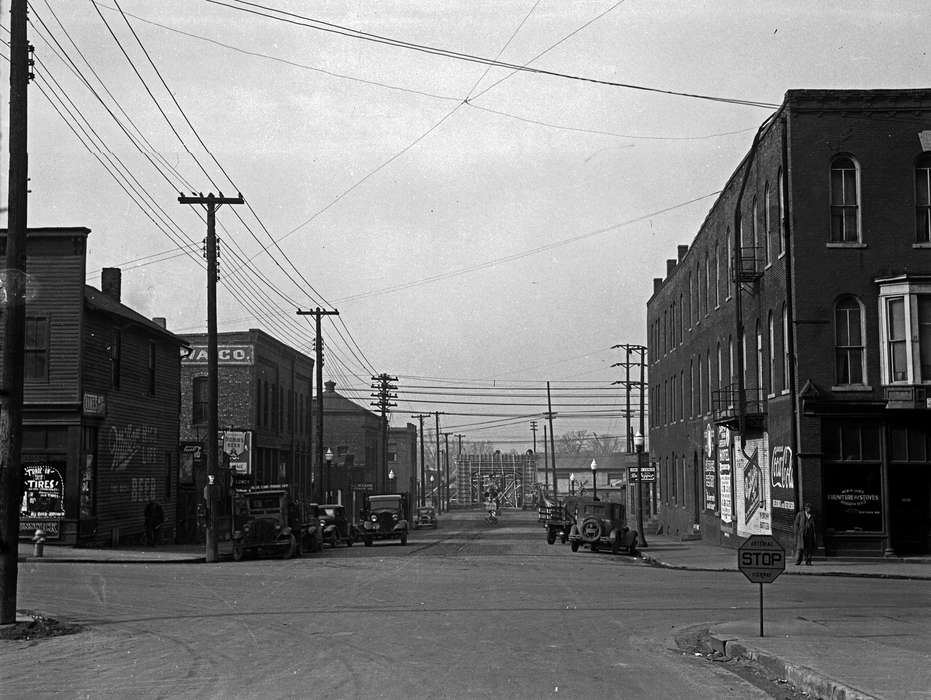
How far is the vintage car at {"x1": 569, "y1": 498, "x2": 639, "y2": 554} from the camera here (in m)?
38.1

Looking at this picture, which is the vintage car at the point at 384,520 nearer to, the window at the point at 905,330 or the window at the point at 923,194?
the window at the point at 905,330

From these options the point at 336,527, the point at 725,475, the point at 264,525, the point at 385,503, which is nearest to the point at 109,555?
the point at 264,525

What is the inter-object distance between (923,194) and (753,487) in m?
10.7

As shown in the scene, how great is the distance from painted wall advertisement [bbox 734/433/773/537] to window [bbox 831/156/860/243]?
23.0 feet

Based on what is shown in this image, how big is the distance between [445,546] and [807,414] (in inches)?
654

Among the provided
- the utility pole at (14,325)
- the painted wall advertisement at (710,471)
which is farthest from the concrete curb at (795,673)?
the painted wall advertisement at (710,471)

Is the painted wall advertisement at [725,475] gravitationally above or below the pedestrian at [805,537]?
above

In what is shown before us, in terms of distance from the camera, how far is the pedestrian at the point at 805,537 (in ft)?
95.5

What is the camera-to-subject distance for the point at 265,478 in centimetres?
5741

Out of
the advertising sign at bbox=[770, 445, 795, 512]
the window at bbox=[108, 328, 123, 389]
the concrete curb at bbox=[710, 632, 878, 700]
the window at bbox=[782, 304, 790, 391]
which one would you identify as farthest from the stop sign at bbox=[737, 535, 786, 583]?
the window at bbox=[108, 328, 123, 389]

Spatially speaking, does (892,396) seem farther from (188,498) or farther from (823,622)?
(188,498)

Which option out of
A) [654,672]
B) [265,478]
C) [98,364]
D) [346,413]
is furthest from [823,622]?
[346,413]

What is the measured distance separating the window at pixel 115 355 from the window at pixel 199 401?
17256 millimetres

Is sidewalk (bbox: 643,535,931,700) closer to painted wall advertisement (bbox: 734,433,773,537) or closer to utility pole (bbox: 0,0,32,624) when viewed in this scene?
utility pole (bbox: 0,0,32,624)
